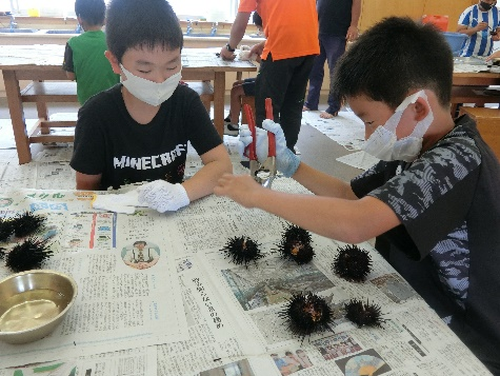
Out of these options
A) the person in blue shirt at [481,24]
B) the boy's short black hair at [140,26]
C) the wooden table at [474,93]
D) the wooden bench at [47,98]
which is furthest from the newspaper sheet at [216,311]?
the person in blue shirt at [481,24]

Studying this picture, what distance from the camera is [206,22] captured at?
420cm

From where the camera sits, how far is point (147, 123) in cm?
119

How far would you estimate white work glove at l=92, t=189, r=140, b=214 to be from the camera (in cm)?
95

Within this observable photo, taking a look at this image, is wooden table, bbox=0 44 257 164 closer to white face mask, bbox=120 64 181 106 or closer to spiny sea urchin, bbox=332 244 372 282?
white face mask, bbox=120 64 181 106

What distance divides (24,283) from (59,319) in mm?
135

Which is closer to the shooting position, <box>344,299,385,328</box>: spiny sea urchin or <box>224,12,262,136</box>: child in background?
<box>344,299,385,328</box>: spiny sea urchin

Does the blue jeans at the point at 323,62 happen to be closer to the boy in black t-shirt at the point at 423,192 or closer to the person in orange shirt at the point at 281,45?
the person in orange shirt at the point at 281,45

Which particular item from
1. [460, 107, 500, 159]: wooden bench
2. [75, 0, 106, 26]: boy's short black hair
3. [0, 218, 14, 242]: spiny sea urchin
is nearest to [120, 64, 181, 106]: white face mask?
[0, 218, 14, 242]: spiny sea urchin

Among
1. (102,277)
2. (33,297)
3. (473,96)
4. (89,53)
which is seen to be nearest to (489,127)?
(473,96)

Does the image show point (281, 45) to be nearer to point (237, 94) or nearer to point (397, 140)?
point (237, 94)

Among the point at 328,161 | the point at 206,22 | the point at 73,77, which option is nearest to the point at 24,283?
the point at 73,77

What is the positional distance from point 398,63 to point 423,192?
24cm

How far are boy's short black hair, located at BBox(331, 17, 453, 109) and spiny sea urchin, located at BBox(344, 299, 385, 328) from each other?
0.37 m

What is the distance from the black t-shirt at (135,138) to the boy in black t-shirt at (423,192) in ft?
1.42
